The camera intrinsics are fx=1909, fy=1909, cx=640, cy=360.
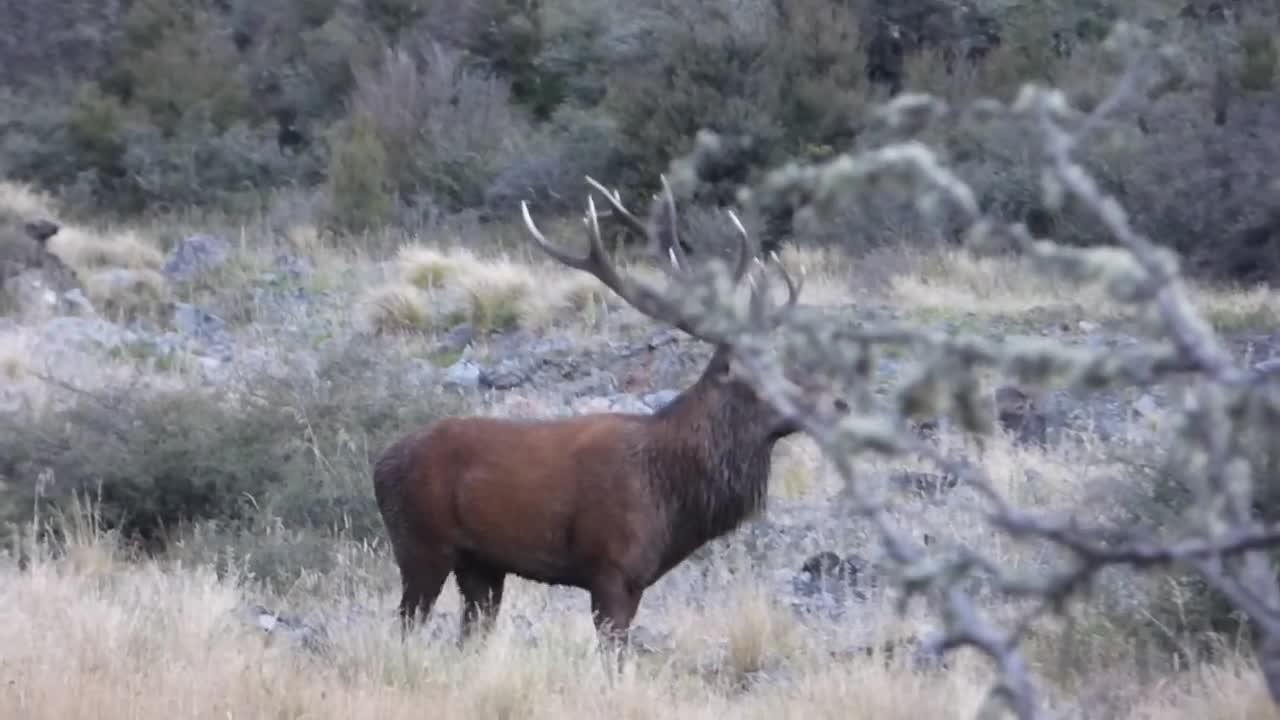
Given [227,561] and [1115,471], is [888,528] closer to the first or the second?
[227,561]

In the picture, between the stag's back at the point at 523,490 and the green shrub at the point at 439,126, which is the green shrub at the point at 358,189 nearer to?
the green shrub at the point at 439,126

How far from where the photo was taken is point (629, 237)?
897 inches

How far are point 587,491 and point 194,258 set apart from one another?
16682 millimetres

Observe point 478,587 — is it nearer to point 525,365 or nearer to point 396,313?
point 525,365

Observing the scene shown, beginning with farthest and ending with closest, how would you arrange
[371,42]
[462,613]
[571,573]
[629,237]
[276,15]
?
[276,15] < [371,42] < [629,237] < [462,613] < [571,573]

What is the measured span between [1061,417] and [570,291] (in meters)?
7.14

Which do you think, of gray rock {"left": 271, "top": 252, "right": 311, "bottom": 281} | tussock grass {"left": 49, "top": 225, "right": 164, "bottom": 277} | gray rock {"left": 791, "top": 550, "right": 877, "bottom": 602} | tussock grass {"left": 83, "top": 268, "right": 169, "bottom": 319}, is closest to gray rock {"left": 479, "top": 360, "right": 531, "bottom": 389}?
tussock grass {"left": 83, "top": 268, "right": 169, "bottom": 319}

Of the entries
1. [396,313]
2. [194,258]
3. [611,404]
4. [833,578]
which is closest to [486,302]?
[396,313]

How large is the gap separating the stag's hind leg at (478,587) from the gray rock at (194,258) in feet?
50.4

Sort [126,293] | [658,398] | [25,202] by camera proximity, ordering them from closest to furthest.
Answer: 1. [658,398]
2. [126,293]
3. [25,202]

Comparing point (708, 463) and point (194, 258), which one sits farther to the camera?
point (194, 258)

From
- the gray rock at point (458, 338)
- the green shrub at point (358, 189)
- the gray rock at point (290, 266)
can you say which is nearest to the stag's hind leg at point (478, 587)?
the gray rock at point (458, 338)

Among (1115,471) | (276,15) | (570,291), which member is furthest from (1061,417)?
(276,15)

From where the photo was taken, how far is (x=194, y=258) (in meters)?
23.0
